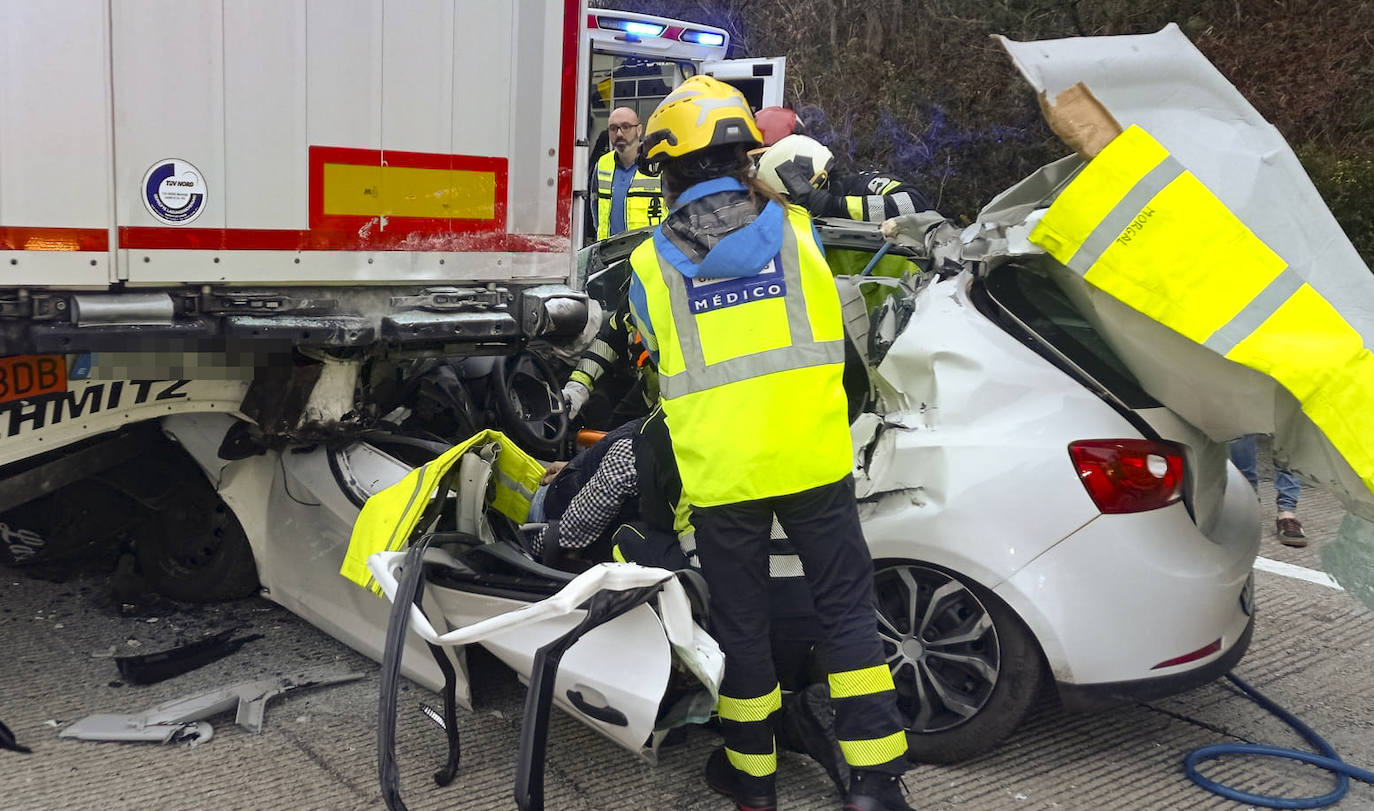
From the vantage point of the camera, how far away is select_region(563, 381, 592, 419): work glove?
5129 millimetres

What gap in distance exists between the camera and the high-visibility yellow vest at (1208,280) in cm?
269

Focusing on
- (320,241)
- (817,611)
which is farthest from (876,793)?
(320,241)

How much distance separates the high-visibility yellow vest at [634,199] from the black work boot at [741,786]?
4579mm

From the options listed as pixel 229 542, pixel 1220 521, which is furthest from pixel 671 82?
pixel 1220 521

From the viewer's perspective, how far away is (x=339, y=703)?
3.68m

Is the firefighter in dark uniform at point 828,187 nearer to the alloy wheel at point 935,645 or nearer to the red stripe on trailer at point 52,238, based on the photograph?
the alloy wheel at point 935,645

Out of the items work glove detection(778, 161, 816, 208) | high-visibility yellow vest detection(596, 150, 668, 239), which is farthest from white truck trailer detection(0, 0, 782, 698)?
high-visibility yellow vest detection(596, 150, 668, 239)

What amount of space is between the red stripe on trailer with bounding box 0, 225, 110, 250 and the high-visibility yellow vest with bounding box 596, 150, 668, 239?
175 inches

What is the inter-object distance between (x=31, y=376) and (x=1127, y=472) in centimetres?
299

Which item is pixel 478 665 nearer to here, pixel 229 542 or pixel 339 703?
pixel 339 703

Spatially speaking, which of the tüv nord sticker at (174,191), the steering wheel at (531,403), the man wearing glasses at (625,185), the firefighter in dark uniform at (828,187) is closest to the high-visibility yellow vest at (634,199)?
the man wearing glasses at (625,185)

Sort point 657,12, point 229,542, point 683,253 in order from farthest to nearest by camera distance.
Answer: point 657,12 < point 229,542 < point 683,253

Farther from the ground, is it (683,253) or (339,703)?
(683,253)

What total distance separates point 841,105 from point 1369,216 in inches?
233
